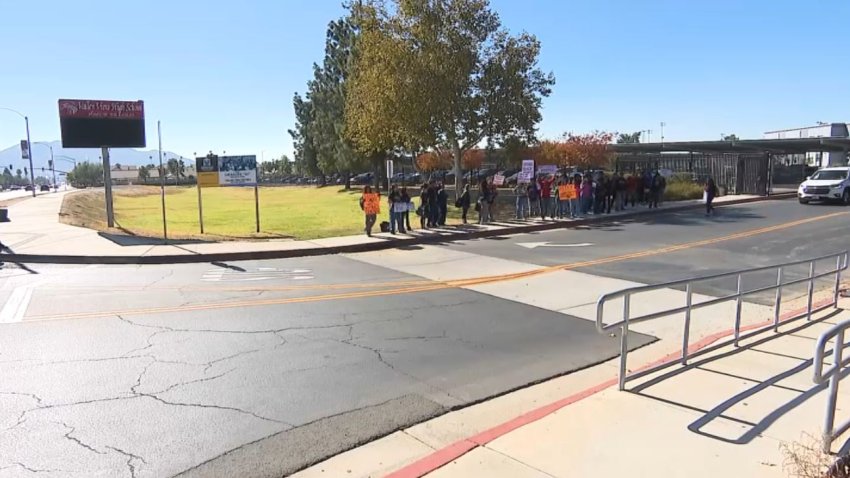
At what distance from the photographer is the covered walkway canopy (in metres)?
62.9

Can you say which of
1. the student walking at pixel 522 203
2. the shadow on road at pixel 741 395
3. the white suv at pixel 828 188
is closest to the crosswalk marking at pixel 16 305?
the shadow on road at pixel 741 395

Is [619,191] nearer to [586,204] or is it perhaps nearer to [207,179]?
[586,204]

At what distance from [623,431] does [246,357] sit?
4030mm

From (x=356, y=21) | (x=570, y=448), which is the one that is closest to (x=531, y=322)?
(x=570, y=448)

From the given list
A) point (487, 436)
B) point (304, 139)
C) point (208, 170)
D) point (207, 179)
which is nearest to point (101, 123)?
point (208, 170)

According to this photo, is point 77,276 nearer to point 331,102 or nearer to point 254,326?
point 254,326

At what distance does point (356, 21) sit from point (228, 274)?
23092 millimetres

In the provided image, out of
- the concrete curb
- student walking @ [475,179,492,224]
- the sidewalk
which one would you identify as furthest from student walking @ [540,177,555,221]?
the sidewalk

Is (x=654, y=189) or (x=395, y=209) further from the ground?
(x=654, y=189)

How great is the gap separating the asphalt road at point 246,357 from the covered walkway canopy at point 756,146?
61.3m

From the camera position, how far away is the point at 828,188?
95.0 feet

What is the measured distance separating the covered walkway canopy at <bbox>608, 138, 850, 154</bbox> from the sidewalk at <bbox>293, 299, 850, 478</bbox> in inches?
2493

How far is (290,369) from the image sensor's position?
6.20m

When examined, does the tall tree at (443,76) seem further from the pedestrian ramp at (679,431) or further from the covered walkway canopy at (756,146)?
the covered walkway canopy at (756,146)
